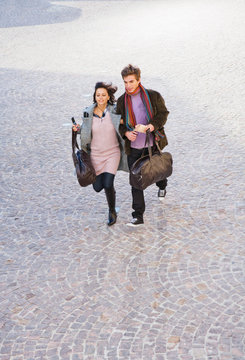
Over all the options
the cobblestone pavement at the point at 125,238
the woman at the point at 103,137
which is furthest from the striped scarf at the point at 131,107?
the cobblestone pavement at the point at 125,238

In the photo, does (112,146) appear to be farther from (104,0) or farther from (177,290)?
(104,0)

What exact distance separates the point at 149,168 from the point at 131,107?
2.14 feet

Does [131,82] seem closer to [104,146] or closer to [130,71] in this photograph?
[130,71]

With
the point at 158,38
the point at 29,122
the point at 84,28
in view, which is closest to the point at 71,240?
the point at 29,122

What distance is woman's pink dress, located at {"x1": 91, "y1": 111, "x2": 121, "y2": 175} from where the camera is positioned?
599 cm

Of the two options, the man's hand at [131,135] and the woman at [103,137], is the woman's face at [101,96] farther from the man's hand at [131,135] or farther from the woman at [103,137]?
the man's hand at [131,135]

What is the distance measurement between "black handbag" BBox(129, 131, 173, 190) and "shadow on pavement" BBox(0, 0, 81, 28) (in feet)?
53.3

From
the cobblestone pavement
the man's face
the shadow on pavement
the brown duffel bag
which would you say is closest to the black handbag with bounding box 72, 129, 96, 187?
the brown duffel bag

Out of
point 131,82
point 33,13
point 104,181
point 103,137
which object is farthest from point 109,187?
point 33,13

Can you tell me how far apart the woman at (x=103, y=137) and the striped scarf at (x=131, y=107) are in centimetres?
13

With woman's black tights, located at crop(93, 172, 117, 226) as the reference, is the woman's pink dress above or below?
above

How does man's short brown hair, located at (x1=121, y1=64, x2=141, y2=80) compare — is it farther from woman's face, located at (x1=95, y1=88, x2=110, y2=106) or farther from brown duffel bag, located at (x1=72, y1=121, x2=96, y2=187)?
brown duffel bag, located at (x1=72, y1=121, x2=96, y2=187)

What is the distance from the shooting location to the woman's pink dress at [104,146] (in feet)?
19.7

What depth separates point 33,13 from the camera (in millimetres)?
23000
